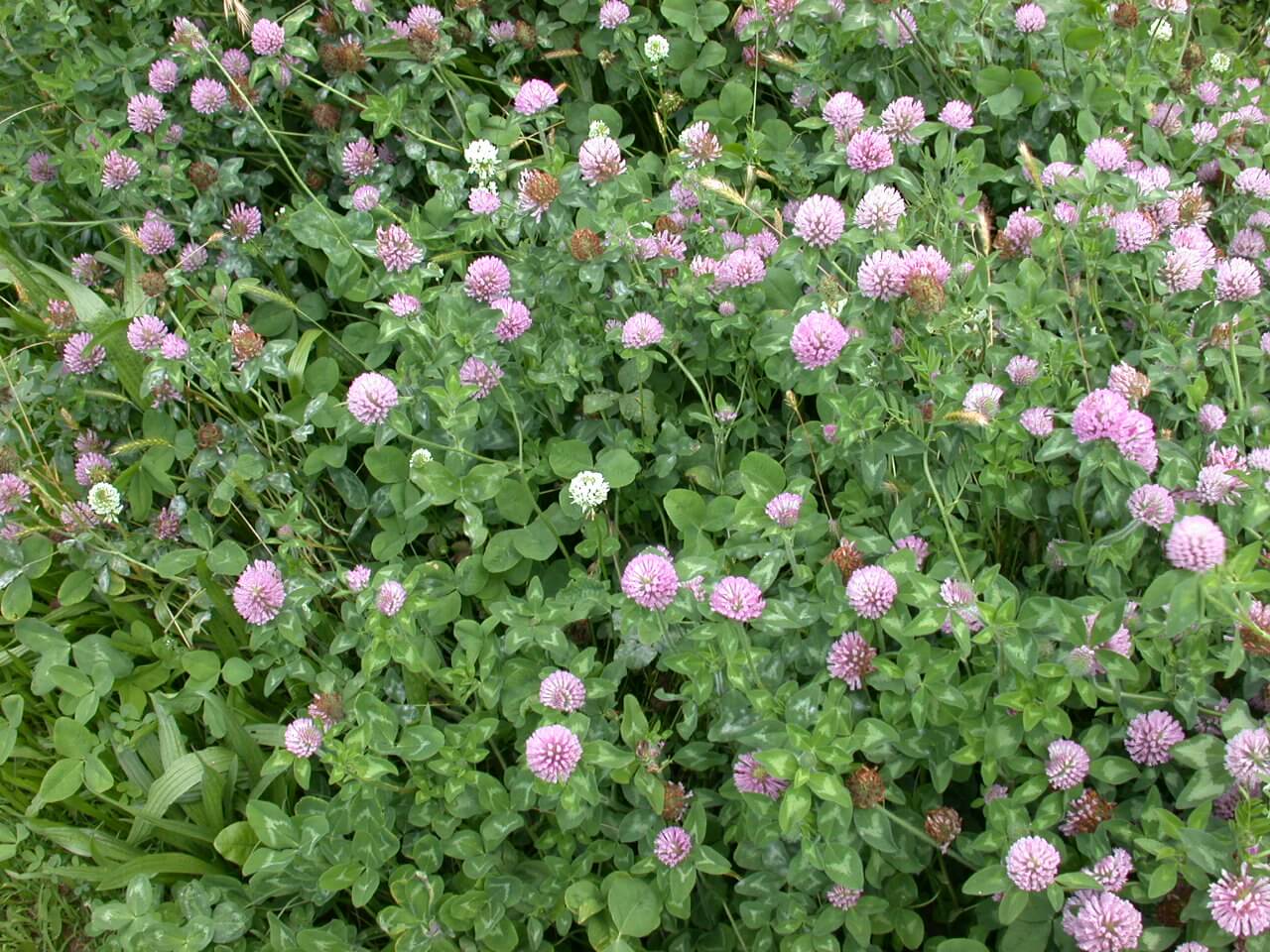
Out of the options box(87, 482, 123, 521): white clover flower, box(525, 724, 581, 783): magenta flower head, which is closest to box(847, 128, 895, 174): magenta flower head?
box(525, 724, 581, 783): magenta flower head

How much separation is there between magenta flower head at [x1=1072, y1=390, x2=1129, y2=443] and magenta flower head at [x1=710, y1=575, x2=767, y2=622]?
0.59 meters

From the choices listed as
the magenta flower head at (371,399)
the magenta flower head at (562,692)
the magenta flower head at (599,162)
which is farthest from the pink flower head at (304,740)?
the magenta flower head at (599,162)

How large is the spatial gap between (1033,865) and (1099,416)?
703mm

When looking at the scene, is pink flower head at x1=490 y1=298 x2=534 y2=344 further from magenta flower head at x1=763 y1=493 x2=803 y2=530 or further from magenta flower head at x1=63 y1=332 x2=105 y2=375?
magenta flower head at x1=63 y1=332 x2=105 y2=375

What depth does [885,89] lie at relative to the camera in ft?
8.83

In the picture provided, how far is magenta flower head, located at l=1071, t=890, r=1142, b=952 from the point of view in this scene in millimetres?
1612

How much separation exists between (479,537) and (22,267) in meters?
1.64

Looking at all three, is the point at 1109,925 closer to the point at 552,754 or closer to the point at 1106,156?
the point at 552,754

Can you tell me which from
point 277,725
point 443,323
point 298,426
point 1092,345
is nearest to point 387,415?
point 443,323

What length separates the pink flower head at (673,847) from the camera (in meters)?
1.85

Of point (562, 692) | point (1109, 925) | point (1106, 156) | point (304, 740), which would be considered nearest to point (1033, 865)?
point (1109, 925)

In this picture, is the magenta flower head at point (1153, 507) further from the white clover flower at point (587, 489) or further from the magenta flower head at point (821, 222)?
the white clover flower at point (587, 489)

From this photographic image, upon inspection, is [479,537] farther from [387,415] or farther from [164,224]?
[164,224]

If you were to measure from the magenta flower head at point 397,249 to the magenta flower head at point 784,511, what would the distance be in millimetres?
969
